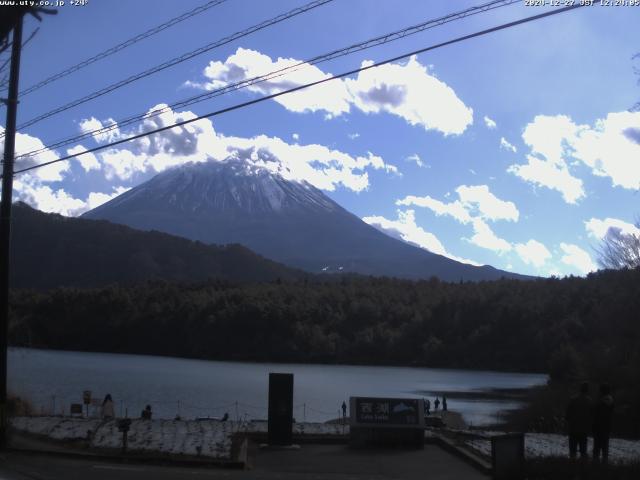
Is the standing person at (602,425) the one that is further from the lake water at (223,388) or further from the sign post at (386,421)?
the lake water at (223,388)

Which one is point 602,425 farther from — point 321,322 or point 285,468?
point 321,322

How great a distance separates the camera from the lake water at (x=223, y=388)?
5356cm

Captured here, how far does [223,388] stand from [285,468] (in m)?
61.8

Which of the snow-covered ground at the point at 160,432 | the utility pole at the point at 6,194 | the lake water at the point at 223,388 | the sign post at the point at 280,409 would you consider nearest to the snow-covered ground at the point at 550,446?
the snow-covered ground at the point at 160,432

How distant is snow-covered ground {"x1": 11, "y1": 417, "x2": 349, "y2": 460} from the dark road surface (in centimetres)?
100

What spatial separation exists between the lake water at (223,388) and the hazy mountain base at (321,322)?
1808 centimetres

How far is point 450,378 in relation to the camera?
111562 millimetres

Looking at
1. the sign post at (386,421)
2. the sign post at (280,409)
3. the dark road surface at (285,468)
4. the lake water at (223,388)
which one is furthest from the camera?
the lake water at (223,388)

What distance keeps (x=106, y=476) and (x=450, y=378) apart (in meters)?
101

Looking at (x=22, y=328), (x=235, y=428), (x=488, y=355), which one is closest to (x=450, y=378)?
(x=488, y=355)

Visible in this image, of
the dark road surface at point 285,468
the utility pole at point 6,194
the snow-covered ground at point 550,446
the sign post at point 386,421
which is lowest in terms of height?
the dark road surface at point 285,468

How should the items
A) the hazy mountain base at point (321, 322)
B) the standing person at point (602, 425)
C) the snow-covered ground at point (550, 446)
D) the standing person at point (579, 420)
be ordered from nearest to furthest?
the standing person at point (602, 425), the standing person at point (579, 420), the snow-covered ground at point (550, 446), the hazy mountain base at point (321, 322)

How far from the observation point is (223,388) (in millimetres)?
76188

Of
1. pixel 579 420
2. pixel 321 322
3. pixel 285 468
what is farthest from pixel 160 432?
pixel 321 322
